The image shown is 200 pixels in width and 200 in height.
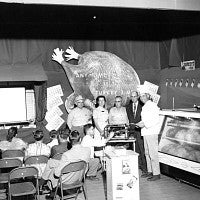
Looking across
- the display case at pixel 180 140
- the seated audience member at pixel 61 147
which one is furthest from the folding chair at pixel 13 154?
the display case at pixel 180 140

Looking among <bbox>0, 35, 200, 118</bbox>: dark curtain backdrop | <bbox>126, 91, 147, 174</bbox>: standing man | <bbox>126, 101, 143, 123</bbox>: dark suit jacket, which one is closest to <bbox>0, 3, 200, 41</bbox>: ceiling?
<bbox>0, 35, 200, 118</bbox>: dark curtain backdrop

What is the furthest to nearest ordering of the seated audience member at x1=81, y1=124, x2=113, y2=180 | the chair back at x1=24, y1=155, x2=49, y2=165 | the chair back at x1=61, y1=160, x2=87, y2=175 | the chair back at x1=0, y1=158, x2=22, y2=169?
the seated audience member at x1=81, y1=124, x2=113, y2=180
the chair back at x1=24, y1=155, x2=49, y2=165
the chair back at x1=0, y1=158, x2=22, y2=169
the chair back at x1=61, y1=160, x2=87, y2=175

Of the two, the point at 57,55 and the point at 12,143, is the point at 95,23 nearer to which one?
the point at 57,55

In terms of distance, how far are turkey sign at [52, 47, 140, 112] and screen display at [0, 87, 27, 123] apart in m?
1.08

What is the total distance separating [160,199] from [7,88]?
446 centimetres

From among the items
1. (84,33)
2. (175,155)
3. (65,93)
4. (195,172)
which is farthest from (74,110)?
(195,172)

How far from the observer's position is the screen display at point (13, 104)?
8.34 m

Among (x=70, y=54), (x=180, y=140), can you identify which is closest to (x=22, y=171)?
(x=180, y=140)

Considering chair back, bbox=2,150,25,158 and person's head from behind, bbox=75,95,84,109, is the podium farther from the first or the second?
person's head from behind, bbox=75,95,84,109

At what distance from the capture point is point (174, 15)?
730 centimetres

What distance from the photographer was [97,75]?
915 centimetres

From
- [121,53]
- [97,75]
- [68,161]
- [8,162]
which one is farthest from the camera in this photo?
[121,53]

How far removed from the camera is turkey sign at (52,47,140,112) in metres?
8.87

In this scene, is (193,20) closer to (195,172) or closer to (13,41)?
(195,172)
